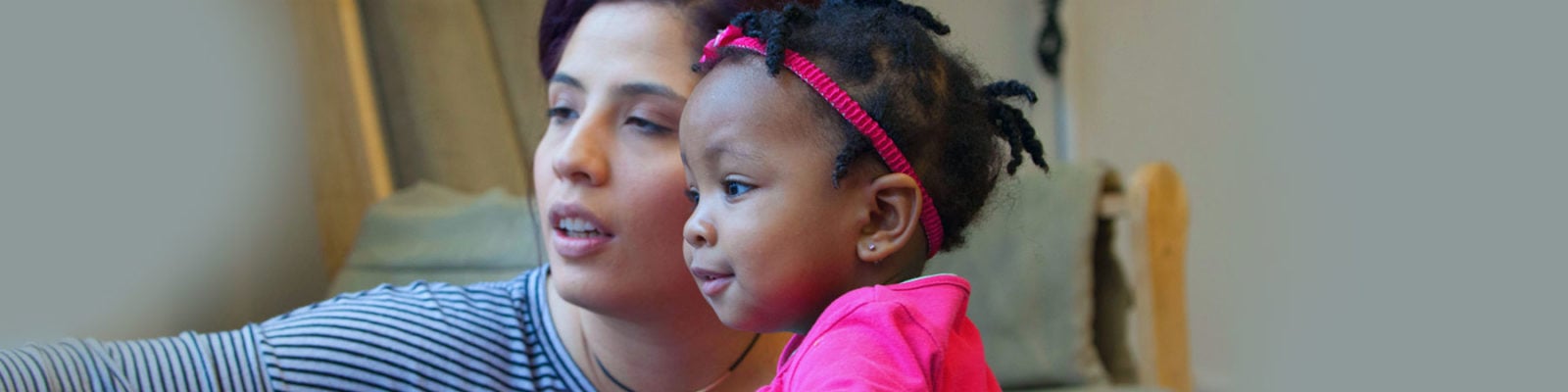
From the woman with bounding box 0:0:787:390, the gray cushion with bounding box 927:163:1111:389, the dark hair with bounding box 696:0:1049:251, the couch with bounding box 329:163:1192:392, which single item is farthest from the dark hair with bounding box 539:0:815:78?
the gray cushion with bounding box 927:163:1111:389

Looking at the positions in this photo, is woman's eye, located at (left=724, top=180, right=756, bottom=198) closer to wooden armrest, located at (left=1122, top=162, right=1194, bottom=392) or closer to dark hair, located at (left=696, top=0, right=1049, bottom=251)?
dark hair, located at (left=696, top=0, right=1049, bottom=251)

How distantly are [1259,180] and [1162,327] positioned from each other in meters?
0.65

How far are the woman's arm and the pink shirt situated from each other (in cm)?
51

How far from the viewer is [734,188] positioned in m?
0.79

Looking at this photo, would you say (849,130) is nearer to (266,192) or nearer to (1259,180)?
(266,192)

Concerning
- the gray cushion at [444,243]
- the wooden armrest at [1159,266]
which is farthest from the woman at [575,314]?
the wooden armrest at [1159,266]

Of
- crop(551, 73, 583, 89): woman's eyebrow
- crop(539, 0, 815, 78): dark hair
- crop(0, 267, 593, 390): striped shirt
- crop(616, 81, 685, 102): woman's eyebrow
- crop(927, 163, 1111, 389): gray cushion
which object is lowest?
crop(927, 163, 1111, 389): gray cushion

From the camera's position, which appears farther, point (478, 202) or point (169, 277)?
point (478, 202)

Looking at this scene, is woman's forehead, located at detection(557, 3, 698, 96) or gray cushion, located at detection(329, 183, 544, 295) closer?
woman's forehead, located at detection(557, 3, 698, 96)

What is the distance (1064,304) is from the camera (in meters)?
1.85

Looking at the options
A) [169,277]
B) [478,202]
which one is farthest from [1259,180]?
[169,277]

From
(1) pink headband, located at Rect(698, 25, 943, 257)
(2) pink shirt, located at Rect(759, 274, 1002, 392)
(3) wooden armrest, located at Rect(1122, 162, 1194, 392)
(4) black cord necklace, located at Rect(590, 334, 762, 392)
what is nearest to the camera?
(2) pink shirt, located at Rect(759, 274, 1002, 392)

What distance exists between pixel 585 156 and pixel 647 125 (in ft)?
0.20

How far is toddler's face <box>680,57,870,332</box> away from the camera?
76cm
